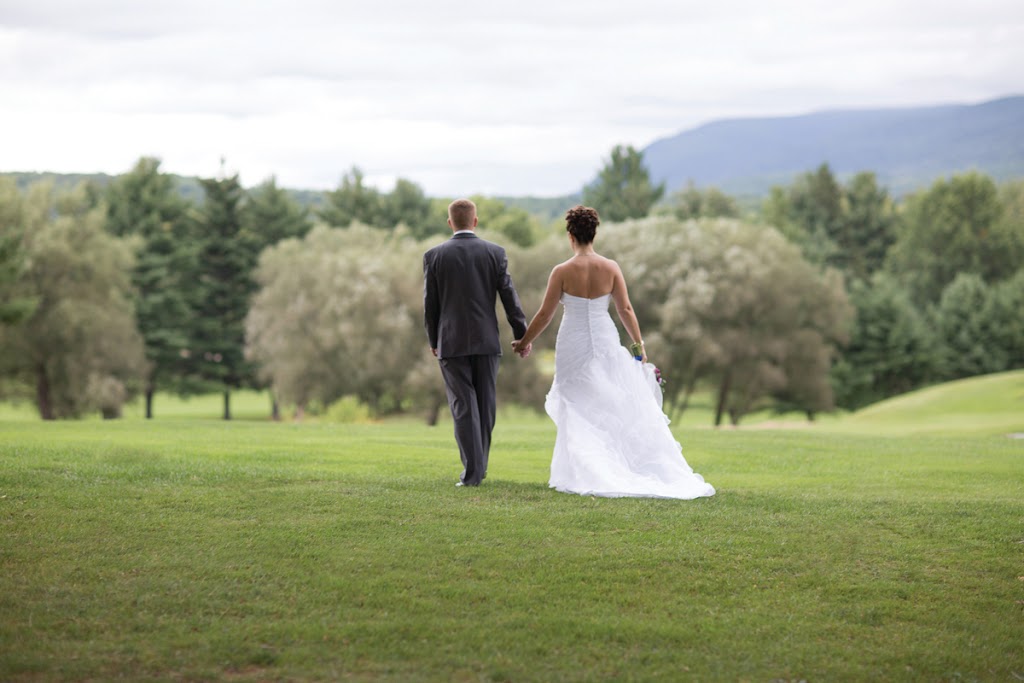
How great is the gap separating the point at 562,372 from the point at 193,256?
181ft

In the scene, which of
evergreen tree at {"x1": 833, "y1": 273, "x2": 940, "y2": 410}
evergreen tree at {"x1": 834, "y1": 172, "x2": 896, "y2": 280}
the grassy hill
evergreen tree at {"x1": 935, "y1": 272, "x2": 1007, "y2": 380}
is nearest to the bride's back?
the grassy hill

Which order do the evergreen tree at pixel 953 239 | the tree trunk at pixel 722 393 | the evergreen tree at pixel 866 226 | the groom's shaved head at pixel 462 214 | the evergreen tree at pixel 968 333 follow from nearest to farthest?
1. the groom's shaved head at pixel 462 214
2. the tree trunk at pixel 722 393
3. the evergreen tree at pixel 968 333
4. the evergreen tree at pixel 953 239
5. the evergreen tree at pixel 866 226

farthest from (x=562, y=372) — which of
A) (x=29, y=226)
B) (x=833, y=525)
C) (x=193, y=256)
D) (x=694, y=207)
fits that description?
(x=694, y=207)

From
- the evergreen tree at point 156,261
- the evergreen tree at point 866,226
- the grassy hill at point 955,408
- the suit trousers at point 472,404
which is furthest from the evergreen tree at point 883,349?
the suit trousers at point 472,404

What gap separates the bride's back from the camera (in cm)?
1058

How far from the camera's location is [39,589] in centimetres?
701

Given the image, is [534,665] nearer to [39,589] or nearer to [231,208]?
[39,589]

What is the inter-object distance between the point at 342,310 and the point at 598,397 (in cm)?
4131

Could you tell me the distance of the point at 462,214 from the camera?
10328 mm

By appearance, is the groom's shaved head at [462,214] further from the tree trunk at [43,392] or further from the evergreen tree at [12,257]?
the tree trunk at [43,392]

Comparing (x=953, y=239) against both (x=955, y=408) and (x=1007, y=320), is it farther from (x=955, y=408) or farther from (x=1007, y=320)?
(x=955, y=408)

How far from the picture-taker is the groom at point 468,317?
10352 mm

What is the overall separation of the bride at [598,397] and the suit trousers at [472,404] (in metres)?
0.52

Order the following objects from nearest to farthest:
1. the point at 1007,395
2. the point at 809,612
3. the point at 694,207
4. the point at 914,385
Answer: the point at 809,612
the point at 1007,395
the point at 914,385
the point at 694,207
